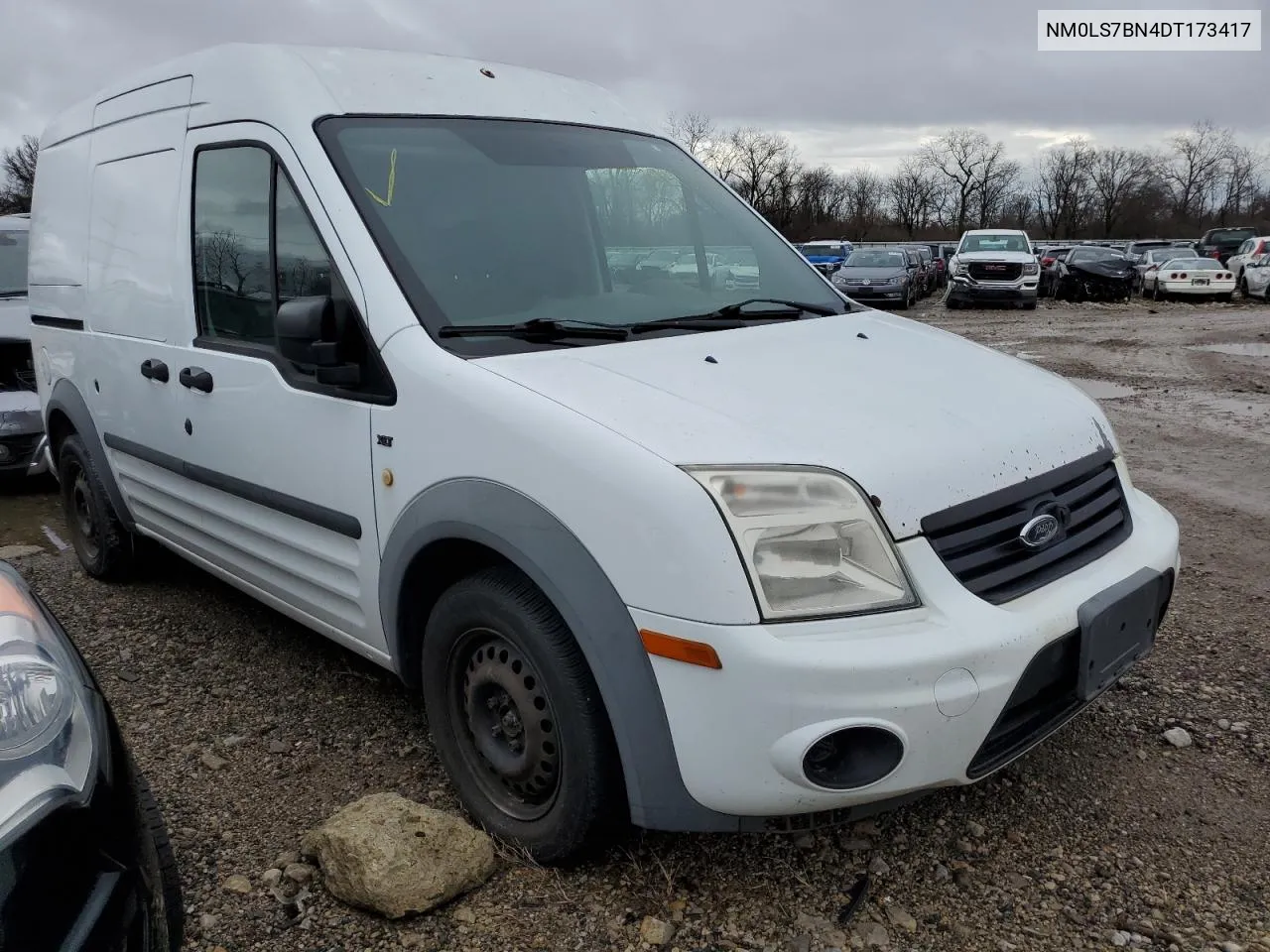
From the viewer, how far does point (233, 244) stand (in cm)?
331

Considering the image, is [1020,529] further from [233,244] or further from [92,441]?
[92,441]

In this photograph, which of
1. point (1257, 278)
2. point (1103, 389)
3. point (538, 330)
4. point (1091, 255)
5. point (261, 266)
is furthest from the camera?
point (1091, 255)

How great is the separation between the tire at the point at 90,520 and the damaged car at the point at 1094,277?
25875mm

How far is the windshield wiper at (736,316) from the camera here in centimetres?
290

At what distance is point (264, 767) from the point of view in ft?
10.2

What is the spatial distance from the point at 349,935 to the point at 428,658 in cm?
69

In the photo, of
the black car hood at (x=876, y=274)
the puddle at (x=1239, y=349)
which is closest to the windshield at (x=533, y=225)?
the puddle at (x=1239, y=349)

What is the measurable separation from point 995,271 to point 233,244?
22.9 m

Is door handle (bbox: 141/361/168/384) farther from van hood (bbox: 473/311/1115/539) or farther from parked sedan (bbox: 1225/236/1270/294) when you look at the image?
parked sedan (bbox: 1225/236/1270/294)

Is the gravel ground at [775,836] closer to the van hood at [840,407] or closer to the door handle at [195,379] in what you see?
the van hood at [840,407]

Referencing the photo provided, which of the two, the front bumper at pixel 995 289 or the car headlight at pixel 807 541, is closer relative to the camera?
the car headlight at pixel 807 541

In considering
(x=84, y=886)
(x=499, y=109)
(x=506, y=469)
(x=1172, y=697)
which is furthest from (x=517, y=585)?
(x=1172, y=697)

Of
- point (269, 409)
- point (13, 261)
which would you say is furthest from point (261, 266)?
point (13, 261)

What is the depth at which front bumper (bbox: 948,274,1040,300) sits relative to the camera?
23.4 m
